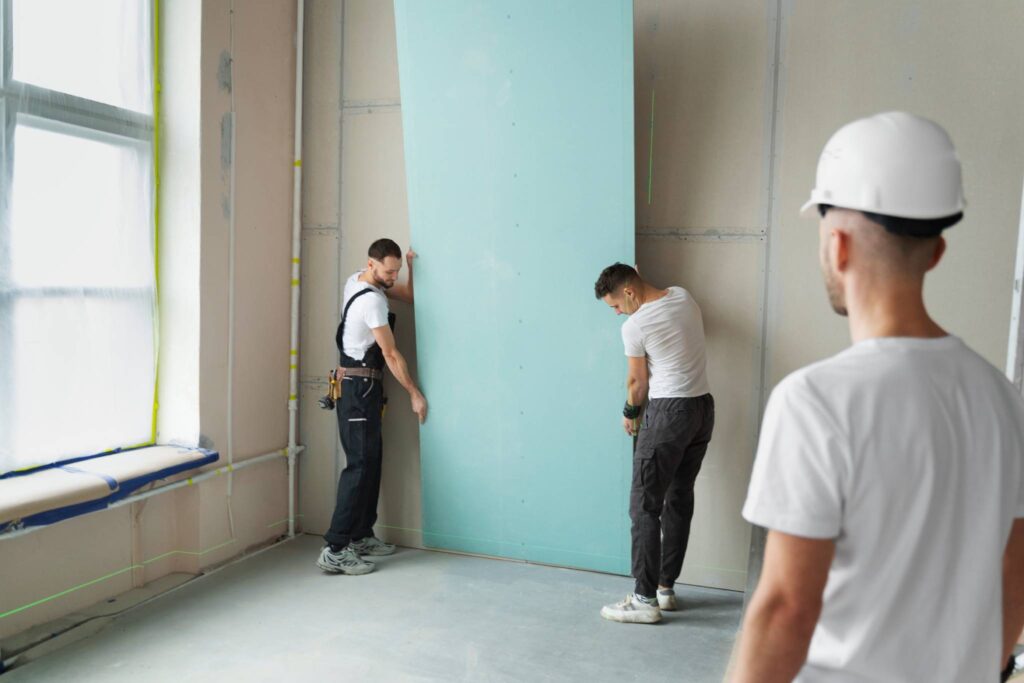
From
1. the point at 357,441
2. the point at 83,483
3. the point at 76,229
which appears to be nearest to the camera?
the point at 83,483

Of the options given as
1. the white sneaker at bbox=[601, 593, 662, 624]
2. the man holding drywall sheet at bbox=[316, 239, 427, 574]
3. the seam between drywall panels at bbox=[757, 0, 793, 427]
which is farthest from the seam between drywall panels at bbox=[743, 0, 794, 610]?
the man holding drywall sheet at bbox=[316, 239, 427, 574]

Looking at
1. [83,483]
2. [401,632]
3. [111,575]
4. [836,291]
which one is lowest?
[401,632]

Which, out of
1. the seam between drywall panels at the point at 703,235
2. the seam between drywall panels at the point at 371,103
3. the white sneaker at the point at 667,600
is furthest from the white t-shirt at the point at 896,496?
the seam between drywall panels at the point at 371,103

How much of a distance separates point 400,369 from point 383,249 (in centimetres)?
61

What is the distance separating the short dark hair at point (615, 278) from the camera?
3.51 meters

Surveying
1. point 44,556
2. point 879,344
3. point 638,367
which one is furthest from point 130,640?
point 879,344

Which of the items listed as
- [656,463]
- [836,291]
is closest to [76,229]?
[656,463]

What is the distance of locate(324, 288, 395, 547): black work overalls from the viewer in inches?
161

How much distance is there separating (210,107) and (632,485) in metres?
2.66

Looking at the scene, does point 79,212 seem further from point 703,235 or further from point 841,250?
point 841,250

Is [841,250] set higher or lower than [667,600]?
higher

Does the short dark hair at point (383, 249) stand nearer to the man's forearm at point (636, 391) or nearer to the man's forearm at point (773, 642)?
the man's forearm at point (636, 391)

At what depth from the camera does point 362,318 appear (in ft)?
13.3

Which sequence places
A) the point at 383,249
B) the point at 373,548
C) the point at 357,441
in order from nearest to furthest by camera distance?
the point at 383,249, the point at 357,441, the point at 373,548
